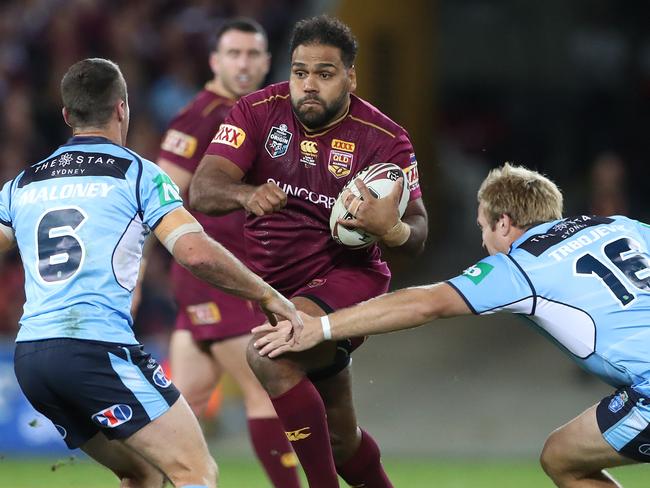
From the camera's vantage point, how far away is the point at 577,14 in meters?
16.8

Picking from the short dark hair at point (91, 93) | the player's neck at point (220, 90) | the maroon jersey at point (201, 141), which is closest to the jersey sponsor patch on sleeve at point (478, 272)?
the short dark hair at point (91, 93)

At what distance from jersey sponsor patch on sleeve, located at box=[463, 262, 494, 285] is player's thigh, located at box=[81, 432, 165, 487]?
159cm

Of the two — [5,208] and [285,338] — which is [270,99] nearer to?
[285,338]

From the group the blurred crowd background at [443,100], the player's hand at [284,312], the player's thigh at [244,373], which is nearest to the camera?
the player's hand at [284,312]

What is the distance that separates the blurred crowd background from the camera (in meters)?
12.6

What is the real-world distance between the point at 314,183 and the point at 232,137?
45 cm

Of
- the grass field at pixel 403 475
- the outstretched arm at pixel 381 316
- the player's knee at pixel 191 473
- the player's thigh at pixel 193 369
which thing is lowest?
the grass field at pixel 403 475

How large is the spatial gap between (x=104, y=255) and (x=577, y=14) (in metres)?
12.8

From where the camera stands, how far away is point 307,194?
19.3ft

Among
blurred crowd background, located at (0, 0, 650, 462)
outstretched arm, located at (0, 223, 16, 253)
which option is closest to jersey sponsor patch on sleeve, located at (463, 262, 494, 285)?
outstretched arm, located at (0, 223, 16, 253)

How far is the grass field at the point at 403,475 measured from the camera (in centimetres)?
880

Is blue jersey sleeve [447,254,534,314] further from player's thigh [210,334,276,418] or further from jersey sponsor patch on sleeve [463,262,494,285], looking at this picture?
player's thigh [210,334,276,418]

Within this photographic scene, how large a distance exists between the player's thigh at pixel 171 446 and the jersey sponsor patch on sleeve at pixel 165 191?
885mm

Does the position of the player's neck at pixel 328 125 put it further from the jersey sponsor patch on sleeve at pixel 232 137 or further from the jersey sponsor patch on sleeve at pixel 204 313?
the jersey sponsor patch on sleeve at pixel 204 313
